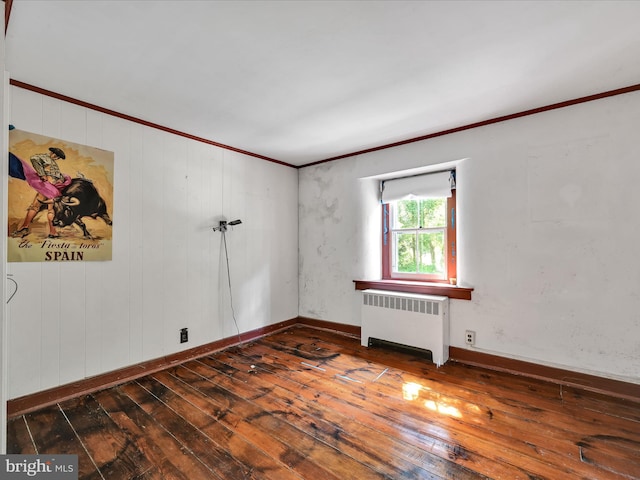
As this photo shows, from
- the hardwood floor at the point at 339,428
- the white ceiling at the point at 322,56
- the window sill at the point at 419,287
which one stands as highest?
the white ceiling at the point at 322,56

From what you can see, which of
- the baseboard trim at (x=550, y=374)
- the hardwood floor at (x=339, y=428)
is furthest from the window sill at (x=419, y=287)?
the hardwood floor at (x=339, y=428)

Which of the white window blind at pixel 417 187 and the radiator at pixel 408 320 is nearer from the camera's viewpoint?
the radiator at pixel 408 320

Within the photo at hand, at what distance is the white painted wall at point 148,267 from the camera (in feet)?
7.32

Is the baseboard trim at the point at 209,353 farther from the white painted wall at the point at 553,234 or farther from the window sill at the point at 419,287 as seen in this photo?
the window sill at the point at 419,287

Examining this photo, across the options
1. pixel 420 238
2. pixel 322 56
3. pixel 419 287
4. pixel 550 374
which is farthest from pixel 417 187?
pixel 550 374

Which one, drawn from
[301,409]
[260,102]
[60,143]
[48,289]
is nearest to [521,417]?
[301,409]

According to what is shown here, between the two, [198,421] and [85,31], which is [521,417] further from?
[85,31]

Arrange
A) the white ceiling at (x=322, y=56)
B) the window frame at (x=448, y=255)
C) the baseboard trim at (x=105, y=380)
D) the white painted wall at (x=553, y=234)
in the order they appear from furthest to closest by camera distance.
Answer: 1. the window frame at (x=448, y=255)
2. the white painted wall at (x=553, y=234)
3. the baseboard trim at (x=105, y=380)
4. the white ceiling at (x=322, y=56)

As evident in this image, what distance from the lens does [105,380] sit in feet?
8.27

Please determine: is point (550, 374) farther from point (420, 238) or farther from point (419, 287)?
point (420, 238)

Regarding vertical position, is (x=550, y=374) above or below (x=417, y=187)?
below

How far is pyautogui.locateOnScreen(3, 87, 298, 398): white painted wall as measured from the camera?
2232 mm
